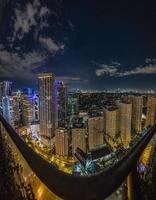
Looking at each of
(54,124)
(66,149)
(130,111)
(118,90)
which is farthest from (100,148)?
(118,90)

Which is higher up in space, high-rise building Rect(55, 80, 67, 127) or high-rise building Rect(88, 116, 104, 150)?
high-rise building Rect(55, 80, 67, 127)

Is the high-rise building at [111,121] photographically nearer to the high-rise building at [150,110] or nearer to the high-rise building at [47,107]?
the high-rise building at [150,110]

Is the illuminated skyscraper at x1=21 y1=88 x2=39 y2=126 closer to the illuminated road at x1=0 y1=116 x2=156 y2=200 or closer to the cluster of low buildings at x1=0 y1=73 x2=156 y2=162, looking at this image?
the cluster of low buildings at x1=0 y1=73 x2=156 y2=162

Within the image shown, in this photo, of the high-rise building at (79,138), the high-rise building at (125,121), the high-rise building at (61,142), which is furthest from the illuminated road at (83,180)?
the high-rise building at (125,121)

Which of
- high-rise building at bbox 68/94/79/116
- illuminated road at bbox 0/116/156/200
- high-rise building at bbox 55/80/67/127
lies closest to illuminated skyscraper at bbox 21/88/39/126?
high-rise building at bbox 55/80/67/127

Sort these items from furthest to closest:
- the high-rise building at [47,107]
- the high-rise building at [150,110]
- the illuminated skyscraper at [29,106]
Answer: the illuminated skyscraper at [29,106], the high-rise building at [47,107], the high-rise building at [150,110]

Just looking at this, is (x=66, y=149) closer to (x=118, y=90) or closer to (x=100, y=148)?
(x=100, y=148)

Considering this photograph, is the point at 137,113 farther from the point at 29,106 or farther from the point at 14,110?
the point at 14,110
